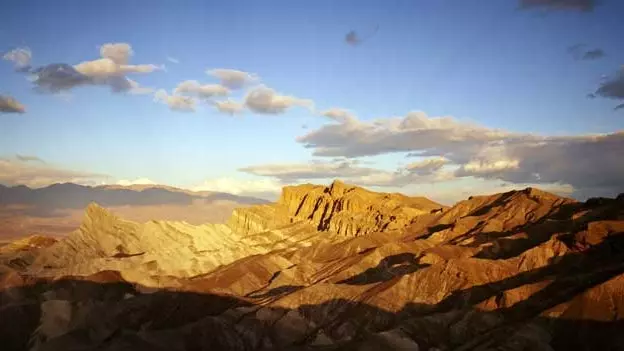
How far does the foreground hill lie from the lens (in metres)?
81.1

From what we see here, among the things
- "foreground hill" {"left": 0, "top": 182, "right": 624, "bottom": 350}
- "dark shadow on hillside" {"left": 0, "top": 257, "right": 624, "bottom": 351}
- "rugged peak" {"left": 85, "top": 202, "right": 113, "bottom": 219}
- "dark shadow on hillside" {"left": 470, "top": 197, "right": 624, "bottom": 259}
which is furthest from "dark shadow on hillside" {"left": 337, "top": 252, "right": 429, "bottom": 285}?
"rugged peak" {"left": 85, "top": 202, "right": 113, "bottom": 219}

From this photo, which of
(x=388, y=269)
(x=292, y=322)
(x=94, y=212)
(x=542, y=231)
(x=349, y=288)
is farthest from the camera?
(x=94, y=212)

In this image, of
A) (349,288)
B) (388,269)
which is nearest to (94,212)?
(388,269)

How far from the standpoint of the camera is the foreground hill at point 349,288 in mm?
81062

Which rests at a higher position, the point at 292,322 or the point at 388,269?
the point at 388,269

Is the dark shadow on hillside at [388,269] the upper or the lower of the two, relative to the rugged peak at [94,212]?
lower

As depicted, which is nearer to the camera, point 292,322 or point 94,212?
point 292,322

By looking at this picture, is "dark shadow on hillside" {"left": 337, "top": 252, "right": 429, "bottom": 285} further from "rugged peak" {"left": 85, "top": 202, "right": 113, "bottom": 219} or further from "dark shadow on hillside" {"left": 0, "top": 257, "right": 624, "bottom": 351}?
"rugged peak" {"left": 85, "top": 202, "right": 113, "bottom": 219}

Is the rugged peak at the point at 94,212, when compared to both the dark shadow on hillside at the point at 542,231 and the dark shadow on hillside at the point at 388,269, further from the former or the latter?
the dark shadow on hillside at the point at 542,231

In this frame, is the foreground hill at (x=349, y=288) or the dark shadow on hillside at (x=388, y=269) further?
the dark shadow on hillside at (x=388, y=269)

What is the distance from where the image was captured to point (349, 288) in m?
106

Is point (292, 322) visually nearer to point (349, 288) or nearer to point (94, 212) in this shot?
point (349, 288)

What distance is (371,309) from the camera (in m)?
97.2

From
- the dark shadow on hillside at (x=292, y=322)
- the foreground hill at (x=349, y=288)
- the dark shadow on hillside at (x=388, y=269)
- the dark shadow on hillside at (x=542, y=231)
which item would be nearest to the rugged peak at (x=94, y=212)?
the foreground hill at (x=349, y=288)
